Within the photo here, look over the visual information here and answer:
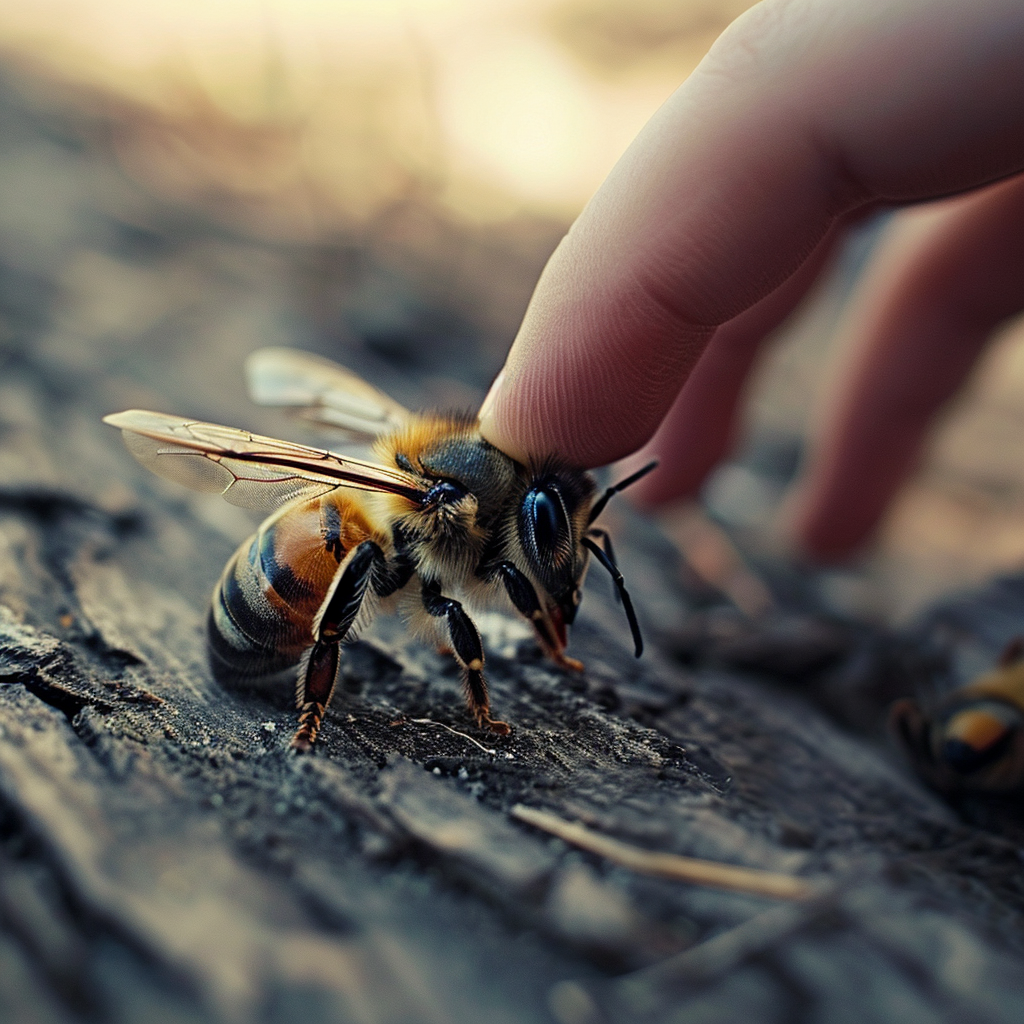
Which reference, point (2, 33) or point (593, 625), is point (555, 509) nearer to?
point (593, 625)

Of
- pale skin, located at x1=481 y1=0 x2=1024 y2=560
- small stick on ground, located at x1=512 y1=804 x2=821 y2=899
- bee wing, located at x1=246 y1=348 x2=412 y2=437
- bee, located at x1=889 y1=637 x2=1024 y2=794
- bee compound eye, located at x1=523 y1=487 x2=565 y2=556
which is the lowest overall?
bee, located at x1=889 y1=637 x2=1024 y2=794

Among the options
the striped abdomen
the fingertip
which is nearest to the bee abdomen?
the striped abdomen

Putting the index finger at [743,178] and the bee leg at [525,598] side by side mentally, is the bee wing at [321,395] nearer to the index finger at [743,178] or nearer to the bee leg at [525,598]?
the index finger at [743,178]

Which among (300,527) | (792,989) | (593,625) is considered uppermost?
(300,527)

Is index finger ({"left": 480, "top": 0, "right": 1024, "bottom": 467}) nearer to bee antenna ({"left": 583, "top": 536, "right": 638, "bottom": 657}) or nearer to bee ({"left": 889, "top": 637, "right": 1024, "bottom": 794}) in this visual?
bee antenna ({"left": 583, "top": 536, "right": 638, "bottom": 657})

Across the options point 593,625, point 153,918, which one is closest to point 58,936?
point 153,918

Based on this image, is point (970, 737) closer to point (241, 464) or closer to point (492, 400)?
point (492, 400)
